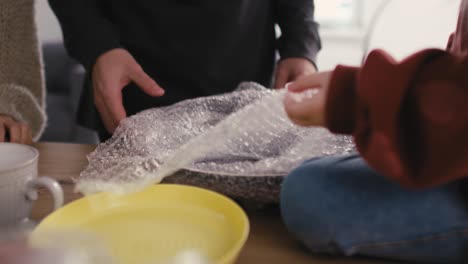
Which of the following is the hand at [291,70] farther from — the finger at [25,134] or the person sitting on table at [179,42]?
the finger at [25,134]

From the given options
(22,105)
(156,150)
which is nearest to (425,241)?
(156,150)

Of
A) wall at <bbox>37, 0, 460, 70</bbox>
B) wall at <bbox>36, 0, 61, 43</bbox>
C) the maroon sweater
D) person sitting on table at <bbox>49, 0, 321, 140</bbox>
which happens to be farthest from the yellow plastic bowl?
wall at <bbox>36, 0, 61, 43</bbox>

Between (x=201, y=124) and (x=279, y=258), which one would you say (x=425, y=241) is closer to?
(x=279, y=258)

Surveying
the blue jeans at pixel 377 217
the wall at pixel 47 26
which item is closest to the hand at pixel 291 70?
the blue jeans at pixel 377 217

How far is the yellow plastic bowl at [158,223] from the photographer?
1.34 feet

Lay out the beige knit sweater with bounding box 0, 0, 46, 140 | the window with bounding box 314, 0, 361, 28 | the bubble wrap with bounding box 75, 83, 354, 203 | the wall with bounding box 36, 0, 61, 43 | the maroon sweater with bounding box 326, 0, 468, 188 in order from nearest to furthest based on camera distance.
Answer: the maroon sweater with bounding box 326, 0, 468, 188 → the bubble wrap with bounding box 75, 83, 354, 203 → the beige knit sweater with bounding box 0, 0, 46, 140 → the window with bounding box 314, 0, 361, 28 → the wall with bounding box 36, 0, 61, 43

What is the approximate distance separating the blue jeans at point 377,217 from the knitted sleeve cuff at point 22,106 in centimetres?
56

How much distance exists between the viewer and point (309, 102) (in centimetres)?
42

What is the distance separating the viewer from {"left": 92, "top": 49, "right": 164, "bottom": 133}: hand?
0.76 meters

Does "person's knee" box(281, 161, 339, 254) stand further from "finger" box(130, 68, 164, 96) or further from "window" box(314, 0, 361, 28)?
"window" box(314, 0, 361, 28)

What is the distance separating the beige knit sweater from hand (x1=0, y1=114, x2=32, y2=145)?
49mm

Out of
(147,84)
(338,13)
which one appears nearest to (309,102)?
(147,84)

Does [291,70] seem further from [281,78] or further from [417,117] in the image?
[417,117]

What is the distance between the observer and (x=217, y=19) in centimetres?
91
